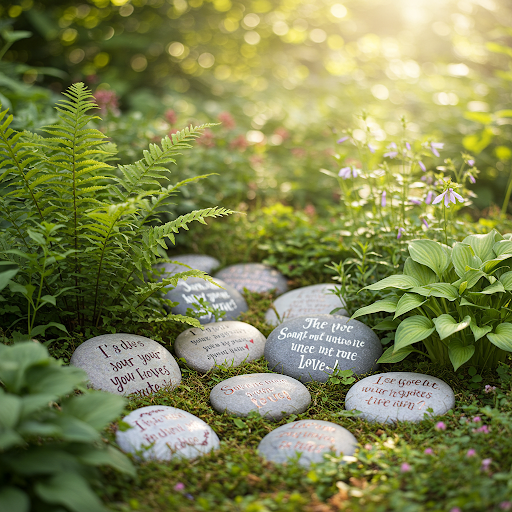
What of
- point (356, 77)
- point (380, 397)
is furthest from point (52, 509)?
point (356, 77)

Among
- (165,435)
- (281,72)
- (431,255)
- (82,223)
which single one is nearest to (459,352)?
(431,255)

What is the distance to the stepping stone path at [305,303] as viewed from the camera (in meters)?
3.40

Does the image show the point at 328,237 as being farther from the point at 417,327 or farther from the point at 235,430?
the point at 235,430

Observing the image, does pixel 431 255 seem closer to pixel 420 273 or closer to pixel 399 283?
pixel 420 273

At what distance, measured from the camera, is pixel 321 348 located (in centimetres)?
287

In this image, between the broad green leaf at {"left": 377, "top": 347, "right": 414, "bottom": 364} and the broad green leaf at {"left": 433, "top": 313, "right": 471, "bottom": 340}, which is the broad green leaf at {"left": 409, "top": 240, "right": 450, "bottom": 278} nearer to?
the broad green leaf at {"left": 433, "top": 313, "right": 471, "bottom": 340}

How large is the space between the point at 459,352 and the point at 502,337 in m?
0.22

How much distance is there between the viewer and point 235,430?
2.32 m

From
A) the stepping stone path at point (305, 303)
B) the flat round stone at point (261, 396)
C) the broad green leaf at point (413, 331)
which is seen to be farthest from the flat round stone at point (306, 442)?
the stepping stone path at point (305, 303)

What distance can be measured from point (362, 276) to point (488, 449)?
1.43 meters

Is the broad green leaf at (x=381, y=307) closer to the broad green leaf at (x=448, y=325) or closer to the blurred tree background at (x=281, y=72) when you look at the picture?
the broad green leaf at (x=448, y=325)

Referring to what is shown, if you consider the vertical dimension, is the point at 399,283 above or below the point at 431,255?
below

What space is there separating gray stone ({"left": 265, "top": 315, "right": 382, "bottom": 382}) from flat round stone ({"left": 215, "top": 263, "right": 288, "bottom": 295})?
831mm

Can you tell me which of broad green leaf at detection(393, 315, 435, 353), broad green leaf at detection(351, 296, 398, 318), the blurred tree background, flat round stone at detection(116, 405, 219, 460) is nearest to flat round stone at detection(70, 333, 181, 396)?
flat round stone at detection(116, 405, 219, 460)
